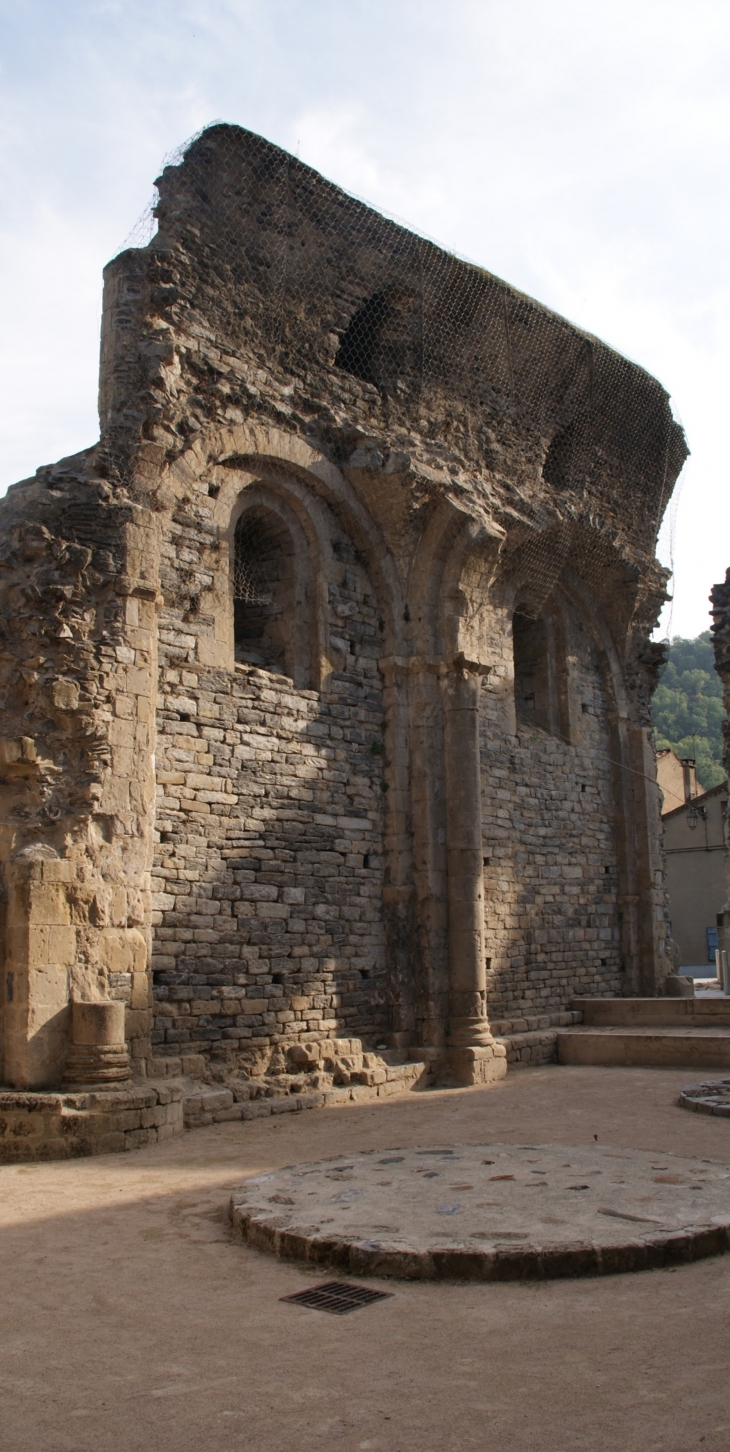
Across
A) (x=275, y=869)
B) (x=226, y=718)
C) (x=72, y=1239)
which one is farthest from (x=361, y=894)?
(x=72, y=1239)

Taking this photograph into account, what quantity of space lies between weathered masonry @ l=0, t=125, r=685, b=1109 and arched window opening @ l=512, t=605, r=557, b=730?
5cm

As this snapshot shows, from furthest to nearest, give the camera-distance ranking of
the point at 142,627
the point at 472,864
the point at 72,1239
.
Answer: the point at 472,864, the point at 142,627, the point at 72,1239

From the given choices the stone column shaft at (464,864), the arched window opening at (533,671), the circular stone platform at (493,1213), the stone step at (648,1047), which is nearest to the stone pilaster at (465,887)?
the stone column shaft at (464,864)

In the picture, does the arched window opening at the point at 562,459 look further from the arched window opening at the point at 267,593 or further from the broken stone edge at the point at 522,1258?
the broken stone edge at the point at 522,1258

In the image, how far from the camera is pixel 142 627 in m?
8.96

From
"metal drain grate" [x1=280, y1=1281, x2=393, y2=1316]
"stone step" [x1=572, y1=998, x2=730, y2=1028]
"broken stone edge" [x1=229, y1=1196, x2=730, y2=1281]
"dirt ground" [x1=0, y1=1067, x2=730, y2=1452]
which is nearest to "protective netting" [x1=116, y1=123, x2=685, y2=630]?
"stone step" [x1=572, y1=998, x2=730, y2=1028]

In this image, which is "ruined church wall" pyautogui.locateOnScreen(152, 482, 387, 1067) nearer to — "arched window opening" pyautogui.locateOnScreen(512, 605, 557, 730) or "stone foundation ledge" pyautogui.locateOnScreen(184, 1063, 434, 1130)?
"stone foundation ledge" pyautogui.locateOnScreen(184, 1063, 434, 1130)

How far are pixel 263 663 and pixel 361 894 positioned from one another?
2.46 metres

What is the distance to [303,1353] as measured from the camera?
3682 millimetres

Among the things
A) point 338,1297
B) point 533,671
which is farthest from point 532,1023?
point 338,1297

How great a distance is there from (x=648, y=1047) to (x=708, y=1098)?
3.29 meters

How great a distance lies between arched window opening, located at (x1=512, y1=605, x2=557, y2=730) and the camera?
14.9 meters

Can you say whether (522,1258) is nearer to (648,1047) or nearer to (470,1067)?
(470,1067)

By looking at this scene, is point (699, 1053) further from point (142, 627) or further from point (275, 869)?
point (142, 627)
